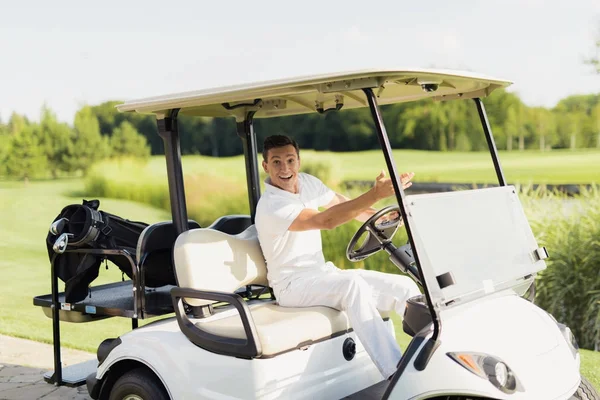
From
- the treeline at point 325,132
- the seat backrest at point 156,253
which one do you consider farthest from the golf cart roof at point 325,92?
the treeline at point 325,132

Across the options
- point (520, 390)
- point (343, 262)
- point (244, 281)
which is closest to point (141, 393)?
point (244, 281)

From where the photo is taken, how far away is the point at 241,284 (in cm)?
354

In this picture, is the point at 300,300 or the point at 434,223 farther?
the point at 300,300

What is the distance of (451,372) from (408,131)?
395 inches

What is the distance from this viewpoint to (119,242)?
380cm

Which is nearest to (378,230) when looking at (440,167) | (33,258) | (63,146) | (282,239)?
(282,239)

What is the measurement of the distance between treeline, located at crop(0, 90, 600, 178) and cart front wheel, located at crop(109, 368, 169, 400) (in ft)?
30.9

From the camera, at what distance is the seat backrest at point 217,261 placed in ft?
10.7

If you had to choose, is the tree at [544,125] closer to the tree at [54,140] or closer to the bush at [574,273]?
the bush at [574,273]

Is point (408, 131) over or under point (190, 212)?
over

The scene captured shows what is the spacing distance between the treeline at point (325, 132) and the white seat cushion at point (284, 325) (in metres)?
9.01

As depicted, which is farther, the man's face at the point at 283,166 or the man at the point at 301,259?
the man's face at the point at 283,166

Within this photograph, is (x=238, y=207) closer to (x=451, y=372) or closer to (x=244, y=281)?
(x=244, y=281)

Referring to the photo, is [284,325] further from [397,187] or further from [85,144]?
[85,144]
